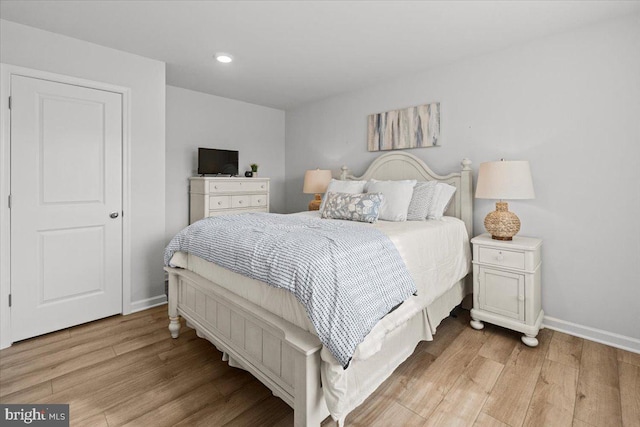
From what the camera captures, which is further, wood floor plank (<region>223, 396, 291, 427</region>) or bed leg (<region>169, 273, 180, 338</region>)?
bed leg (<region>169, 273, 180, 338</region>)

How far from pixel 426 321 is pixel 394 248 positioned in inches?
26.4

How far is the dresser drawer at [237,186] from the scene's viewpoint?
3746 mm

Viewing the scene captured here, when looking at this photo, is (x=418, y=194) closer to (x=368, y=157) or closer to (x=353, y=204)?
(x=353, y=204)

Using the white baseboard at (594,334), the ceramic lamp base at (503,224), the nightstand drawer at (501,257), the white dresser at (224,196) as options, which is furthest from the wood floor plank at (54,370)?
the white baseboard at (594,334)

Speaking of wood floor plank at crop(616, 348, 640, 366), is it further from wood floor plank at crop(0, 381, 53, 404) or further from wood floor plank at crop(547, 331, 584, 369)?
wood floor plank at crop(0, 381, 53, 404)

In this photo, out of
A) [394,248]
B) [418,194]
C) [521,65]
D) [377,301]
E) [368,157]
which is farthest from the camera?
[368,157]

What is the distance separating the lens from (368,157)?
3.82 metres

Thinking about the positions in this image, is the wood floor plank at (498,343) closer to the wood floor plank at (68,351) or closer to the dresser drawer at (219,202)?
the wood floor plank at (68,351)

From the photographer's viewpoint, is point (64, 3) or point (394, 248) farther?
point (64, 3)

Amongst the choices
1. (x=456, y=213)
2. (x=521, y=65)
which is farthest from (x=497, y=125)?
(x=456, y=213)

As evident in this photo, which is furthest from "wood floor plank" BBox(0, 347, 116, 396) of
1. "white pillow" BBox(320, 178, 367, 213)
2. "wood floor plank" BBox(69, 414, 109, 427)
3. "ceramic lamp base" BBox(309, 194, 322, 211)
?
"ceramic lamp base" BBox(309, 194, 322, 211)

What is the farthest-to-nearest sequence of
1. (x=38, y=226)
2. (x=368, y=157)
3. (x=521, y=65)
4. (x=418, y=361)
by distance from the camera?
(x=368, y=157)
(x=521, y=65)
(x=38, y=226)
(x=418, y=361)

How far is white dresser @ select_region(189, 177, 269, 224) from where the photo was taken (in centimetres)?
370

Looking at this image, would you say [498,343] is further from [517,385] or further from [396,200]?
[396,200]
